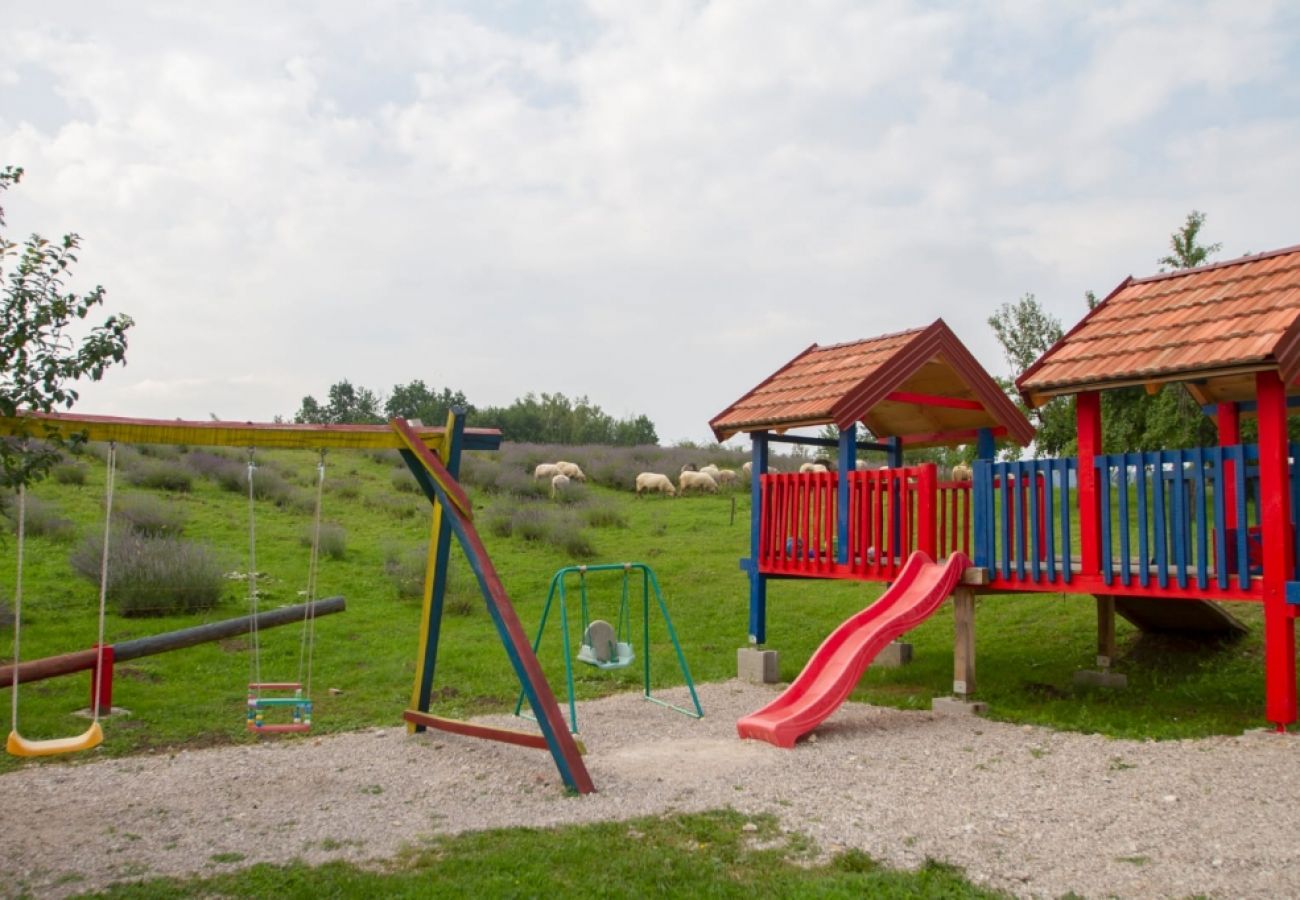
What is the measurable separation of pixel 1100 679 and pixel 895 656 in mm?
2622

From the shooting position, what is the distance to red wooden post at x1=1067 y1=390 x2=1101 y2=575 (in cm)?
926

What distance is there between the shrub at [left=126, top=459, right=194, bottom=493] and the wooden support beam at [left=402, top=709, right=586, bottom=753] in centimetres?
1637

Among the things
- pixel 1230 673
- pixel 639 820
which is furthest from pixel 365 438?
pixel 1230 673

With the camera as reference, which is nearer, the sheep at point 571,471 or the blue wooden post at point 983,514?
the blue wooden post at point 983,514

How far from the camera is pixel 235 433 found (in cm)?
767

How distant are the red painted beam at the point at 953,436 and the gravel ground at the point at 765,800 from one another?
4434 mm

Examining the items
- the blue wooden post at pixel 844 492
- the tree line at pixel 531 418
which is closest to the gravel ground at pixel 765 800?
the blue wooden post at pixel 844 492

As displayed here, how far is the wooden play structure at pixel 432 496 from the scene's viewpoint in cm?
707

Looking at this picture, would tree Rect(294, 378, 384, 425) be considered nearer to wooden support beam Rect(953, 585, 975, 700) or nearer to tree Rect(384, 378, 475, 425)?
tree Rect(384, 378, 475, 425)

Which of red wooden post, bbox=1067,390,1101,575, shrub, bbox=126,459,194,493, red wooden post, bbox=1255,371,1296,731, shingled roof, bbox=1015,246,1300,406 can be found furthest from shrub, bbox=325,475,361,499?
red wooden post, bbox=1255,371,1296,731

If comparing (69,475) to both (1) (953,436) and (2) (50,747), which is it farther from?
(1) (953,436)

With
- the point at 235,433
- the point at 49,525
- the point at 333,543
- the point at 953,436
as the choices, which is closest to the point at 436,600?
the point at 235,433

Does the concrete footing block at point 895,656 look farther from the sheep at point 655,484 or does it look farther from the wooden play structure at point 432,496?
the sheep at point 655,484

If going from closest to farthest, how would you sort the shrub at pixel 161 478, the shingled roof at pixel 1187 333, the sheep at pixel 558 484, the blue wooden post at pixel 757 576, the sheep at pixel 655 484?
the shingled roof at pixel 1187 333 < the blue wooden post at pixel 757 576 < the shrub at pixel 161 478 < the sheep at pixel 558 484 < the sheep at pixel 655 484
